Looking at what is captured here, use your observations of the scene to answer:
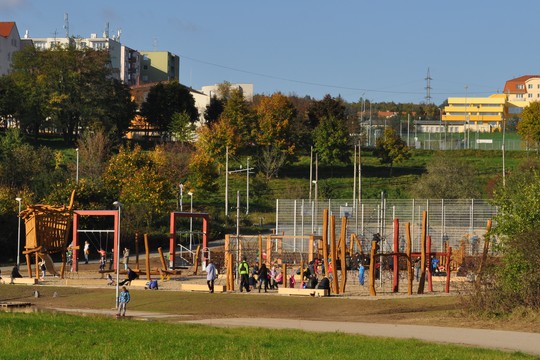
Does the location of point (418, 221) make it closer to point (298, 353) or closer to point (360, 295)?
point (360, 295)

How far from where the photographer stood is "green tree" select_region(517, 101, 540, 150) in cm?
12456

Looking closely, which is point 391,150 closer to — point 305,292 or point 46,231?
point 46,231

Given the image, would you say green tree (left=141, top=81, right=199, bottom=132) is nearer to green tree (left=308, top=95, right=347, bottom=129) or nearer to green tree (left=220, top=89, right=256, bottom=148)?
green tree (left=220, top=89, right=256, bottom=148)

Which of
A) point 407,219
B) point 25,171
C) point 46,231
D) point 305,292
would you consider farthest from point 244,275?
point 25,171

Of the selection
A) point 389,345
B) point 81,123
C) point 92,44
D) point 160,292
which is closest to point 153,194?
point 160,292

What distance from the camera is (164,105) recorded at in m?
130

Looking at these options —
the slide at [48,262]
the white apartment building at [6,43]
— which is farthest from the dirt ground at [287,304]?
the white apartment building at [6,43]

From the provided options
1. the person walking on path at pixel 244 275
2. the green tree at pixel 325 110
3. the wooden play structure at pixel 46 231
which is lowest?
the person walking on path at pixel 244 275

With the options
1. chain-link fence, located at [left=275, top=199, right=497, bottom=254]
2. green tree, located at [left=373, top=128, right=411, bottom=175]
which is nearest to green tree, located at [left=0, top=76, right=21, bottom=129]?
green tree, located at [left=373, top=128, right=411, bottom=175]

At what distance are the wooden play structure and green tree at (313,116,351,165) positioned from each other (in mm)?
59176

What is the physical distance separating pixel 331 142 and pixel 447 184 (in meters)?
26.6

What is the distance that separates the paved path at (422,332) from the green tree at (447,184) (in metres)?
53.4

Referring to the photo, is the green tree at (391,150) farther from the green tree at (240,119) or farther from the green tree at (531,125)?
the green tree at (531,125)

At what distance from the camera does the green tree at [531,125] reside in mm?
124562
